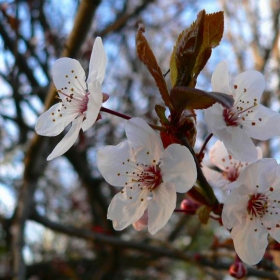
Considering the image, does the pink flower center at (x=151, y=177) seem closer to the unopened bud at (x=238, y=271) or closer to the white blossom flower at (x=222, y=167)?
the white blossom flower at (x=222, y=167)

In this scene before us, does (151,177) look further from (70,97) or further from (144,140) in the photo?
(70,97)

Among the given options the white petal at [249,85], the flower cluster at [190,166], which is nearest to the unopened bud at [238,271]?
the flower cluster at [190,166]

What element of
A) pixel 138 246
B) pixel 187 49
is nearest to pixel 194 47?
pixel 187 49

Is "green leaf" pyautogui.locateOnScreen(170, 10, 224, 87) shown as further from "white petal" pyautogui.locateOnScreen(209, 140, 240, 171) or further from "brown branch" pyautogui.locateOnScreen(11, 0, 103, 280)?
"brown branch" pyautogui.locateOnScreen(11, 0, 103, 280)

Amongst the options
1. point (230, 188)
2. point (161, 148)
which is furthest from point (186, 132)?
point (230, 188)

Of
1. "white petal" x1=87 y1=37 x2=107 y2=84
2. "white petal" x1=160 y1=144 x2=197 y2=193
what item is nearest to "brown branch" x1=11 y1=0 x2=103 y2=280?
"white petal" x1=87 y1=37 x2=107 y2=84

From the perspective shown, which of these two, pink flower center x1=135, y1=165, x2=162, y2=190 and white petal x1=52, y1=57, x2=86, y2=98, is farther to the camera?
white petal x1=52, y1=57, x2=86, y2=98

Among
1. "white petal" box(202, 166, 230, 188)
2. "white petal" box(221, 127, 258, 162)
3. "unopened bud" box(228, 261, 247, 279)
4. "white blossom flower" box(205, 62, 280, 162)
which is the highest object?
"white blossom flower" box(205, 62, 280, 162)
